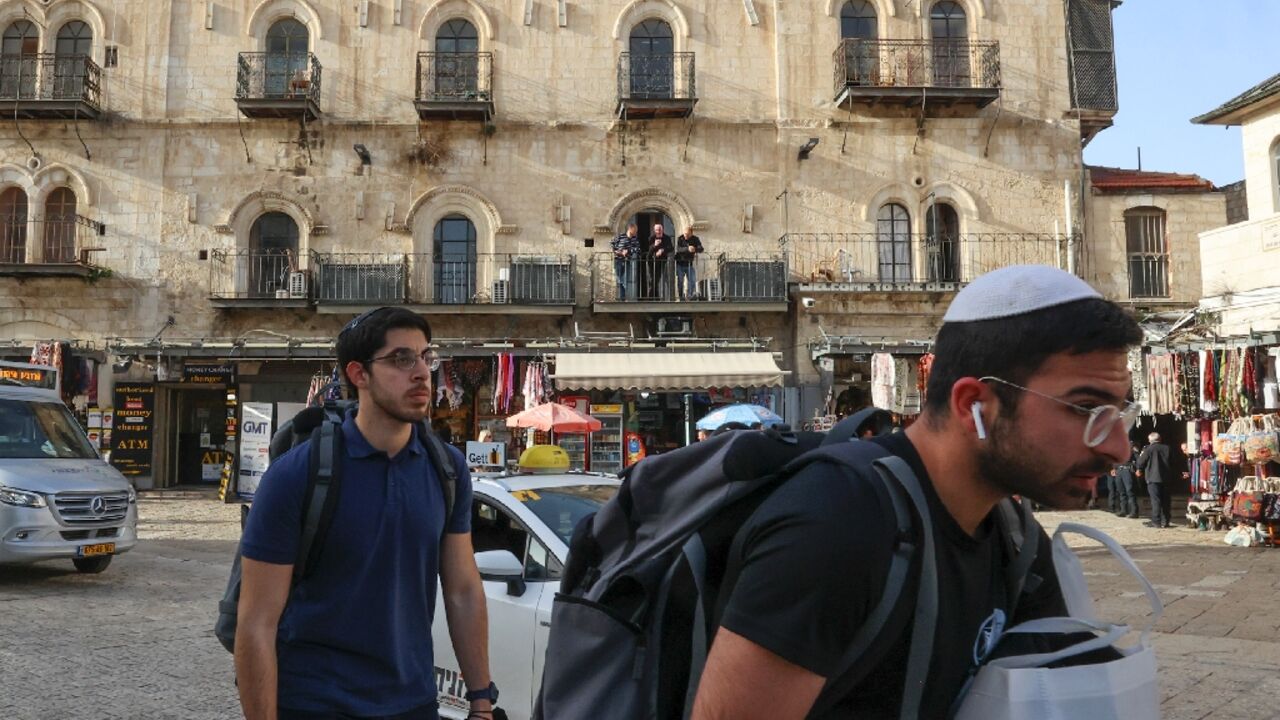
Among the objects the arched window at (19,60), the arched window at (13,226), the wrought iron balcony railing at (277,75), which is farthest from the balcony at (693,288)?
the arched window at (19,60)

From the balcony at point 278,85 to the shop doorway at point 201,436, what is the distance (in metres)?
6.41

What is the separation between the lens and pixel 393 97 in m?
21.7

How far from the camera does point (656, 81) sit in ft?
71.6

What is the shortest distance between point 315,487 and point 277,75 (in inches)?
835

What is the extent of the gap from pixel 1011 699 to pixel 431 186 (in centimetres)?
2120

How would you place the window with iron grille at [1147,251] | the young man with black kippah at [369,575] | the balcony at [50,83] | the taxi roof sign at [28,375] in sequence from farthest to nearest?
the window with iron grille at [1147,251], the balcony at [50,83], the taxi roof sign at [28,375], the young man with black kippah at [369,575]

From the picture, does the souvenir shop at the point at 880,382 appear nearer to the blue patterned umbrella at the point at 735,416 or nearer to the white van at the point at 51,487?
the blue patterned umbrella at the point at 735,416

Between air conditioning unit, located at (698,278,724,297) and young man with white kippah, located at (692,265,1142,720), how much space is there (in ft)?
62.6

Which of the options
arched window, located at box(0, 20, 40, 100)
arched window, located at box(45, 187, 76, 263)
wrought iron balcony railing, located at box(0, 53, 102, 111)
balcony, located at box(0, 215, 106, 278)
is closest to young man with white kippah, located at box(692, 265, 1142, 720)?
balcony, located at box(0, 215, 106, 278)

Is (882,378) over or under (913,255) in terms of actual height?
under

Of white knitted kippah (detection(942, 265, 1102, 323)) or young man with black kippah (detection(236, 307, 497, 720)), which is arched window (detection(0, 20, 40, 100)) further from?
white knitted kippah (detection(942, 265, 1102, 323))

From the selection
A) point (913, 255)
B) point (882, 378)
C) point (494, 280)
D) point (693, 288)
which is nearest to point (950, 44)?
point (913, 255)

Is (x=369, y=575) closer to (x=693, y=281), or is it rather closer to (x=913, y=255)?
(x=693, y=281)

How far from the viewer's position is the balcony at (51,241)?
20812 mm
